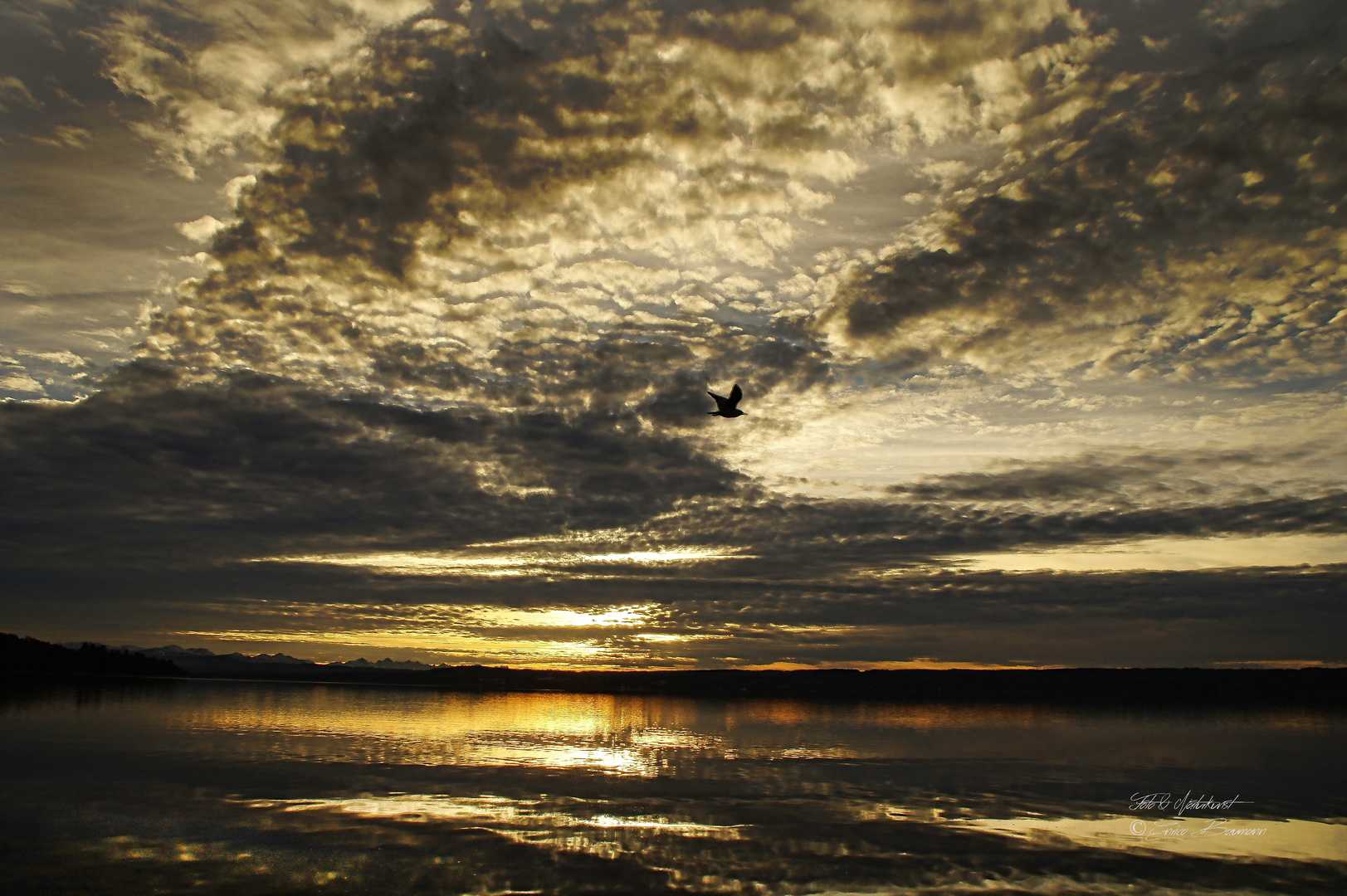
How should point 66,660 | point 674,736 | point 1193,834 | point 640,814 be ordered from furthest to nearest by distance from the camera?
point 66,660 → point 674,736 → point 640,814 → point 1193,834

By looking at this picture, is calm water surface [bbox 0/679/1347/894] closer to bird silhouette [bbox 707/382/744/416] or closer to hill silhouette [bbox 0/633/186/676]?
bird silhouette [bbox 707/382/744/416]

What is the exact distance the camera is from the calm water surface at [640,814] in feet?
52.4

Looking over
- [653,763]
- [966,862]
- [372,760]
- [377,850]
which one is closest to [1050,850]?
[966,862]

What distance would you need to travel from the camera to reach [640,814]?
22266mm

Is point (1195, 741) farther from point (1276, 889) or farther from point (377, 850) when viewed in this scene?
point (377, 850)

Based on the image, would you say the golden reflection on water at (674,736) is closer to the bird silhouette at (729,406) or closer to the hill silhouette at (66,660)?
the bird silhouette at (729,406)

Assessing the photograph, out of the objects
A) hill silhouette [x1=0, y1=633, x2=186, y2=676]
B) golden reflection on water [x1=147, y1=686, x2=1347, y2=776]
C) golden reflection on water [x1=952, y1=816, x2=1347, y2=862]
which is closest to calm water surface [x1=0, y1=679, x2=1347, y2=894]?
golden reflection on water [x1=952, y1=816, x2=1347, y2=862]

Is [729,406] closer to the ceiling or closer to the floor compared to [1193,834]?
closer to the ceiling

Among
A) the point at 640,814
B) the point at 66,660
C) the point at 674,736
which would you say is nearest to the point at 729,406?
the point at 640,814

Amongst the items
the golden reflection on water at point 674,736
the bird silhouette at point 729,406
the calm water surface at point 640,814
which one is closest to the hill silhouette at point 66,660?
the golden reflection on water at point 674,736

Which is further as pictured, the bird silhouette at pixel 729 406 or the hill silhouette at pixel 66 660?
the hill silhouette at pixel 66 660

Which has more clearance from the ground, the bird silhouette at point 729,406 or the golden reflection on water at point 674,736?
the bird silhouette at point 729,406

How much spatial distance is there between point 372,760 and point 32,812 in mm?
12900

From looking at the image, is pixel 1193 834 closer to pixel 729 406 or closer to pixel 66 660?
pixel 729 406
